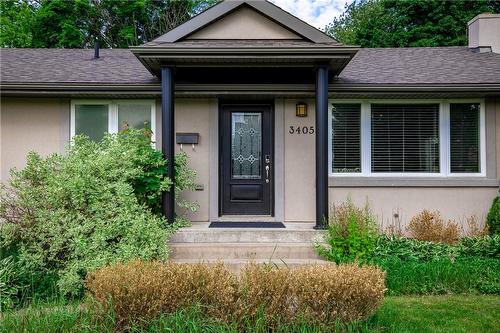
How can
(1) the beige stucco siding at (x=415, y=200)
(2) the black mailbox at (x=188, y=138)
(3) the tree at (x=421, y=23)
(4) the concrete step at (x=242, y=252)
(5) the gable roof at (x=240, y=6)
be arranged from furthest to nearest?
1. (3) the tree at (x=421, y=23)
2. (2) the black mailbox at (x=188, y=138)
3. (1) the beige stucco siding at (x=415, y=200)
4. (5) the gable roof at (x=240, y=6)
5. (4) the concrete step at (x=242, y=252)

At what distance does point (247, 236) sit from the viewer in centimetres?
593

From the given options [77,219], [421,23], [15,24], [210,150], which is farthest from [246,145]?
[15,24]

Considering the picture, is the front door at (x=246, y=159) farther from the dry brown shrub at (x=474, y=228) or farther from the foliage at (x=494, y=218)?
the foliage at (x=494, y=218)

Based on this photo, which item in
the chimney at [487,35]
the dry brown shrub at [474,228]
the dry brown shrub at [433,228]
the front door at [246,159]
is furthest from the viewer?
the chimney at [487,35]

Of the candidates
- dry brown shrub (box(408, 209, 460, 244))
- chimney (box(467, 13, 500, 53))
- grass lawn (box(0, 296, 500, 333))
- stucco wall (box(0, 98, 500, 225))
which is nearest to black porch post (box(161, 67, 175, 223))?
stucco wall (box(0, 98, 500, 225))

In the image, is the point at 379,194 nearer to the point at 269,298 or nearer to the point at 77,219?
the point at 269,298

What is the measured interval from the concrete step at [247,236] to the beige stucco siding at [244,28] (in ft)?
11.0

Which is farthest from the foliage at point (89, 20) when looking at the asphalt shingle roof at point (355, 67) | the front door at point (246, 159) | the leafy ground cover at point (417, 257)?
the leafy ground cover at point (417, 257)

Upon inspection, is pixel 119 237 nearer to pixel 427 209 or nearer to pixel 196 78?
pixel 196 78

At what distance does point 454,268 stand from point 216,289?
3.51 meters

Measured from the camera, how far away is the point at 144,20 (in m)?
20.9

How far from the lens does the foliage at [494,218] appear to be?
21.1 ft

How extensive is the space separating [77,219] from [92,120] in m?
2.92

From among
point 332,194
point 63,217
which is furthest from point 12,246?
point 332,194
